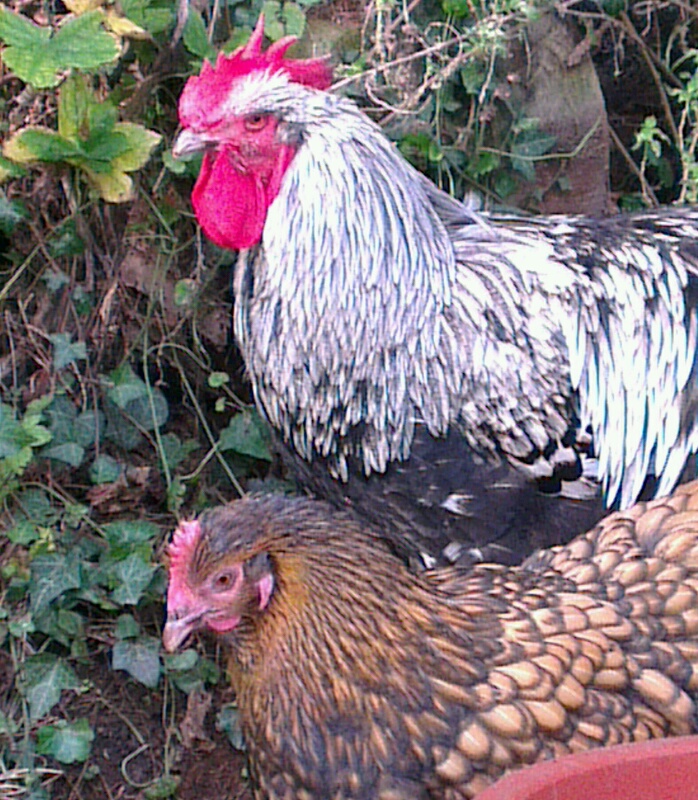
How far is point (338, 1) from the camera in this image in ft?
11.6

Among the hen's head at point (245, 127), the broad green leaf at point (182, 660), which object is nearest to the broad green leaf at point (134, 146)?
the hen's head at point (245, 127)

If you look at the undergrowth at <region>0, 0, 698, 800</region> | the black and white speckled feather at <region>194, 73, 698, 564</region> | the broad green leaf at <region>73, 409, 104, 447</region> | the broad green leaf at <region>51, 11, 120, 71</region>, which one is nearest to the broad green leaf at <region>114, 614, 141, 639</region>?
the undergrowth at <region>0, 0, 698, 800</region>

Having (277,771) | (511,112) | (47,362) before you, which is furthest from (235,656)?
(511,112)

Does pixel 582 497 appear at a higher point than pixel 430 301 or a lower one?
lower

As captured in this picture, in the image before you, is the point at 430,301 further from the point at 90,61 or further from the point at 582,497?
the point at 90,61

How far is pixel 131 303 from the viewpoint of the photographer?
365cm

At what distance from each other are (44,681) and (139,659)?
0.25 meters

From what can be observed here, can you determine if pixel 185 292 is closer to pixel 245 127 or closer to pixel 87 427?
pixel 87 427

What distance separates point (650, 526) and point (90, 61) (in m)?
1.63

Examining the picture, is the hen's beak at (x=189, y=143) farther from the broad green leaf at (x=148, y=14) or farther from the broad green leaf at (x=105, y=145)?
the broad green leaf at (x=148, y=14)

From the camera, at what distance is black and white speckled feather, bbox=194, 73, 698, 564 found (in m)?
2.80

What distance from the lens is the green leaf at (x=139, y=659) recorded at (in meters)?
3.38

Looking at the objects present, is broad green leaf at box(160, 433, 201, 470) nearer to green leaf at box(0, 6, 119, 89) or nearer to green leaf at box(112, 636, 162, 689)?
green leaf at box(112, 636, 162, 689)

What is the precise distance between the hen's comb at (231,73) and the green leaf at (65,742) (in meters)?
1.54
